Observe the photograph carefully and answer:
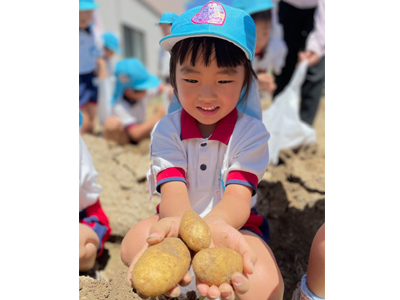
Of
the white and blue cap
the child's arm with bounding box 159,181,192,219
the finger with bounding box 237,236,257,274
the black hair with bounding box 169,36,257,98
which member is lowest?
the finger with bounding box 237,236,257,274

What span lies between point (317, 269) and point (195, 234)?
482 millimetres

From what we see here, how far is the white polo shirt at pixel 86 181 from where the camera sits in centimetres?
178

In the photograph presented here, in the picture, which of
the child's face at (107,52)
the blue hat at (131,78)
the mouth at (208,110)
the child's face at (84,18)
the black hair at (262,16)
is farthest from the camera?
the child's face at (107,52)

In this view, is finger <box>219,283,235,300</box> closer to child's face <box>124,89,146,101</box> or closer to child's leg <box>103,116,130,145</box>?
child's leg <box>103,116,130,145</box>

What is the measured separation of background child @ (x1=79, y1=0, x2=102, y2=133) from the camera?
397 cm

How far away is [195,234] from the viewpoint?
→ 3.43 feet

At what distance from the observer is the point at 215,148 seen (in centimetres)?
143

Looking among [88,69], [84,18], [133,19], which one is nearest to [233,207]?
[84,18]

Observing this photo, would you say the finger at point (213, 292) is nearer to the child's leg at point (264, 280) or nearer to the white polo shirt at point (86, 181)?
the child's leg at point (264, 280)

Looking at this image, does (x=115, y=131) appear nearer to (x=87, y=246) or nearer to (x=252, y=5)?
(x=252, y=5)

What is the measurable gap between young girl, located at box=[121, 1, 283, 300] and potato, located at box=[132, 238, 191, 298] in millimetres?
52

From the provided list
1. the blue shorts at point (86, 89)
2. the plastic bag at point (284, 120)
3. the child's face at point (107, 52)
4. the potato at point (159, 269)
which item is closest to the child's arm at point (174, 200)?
the potato at point (159, 269)

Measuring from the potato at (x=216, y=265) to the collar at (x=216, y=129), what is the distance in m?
0.50

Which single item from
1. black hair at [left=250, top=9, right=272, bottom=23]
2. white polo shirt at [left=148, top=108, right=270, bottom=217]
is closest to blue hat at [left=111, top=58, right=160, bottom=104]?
black hair at [left=250, top=9, right=272, bottom=23]
